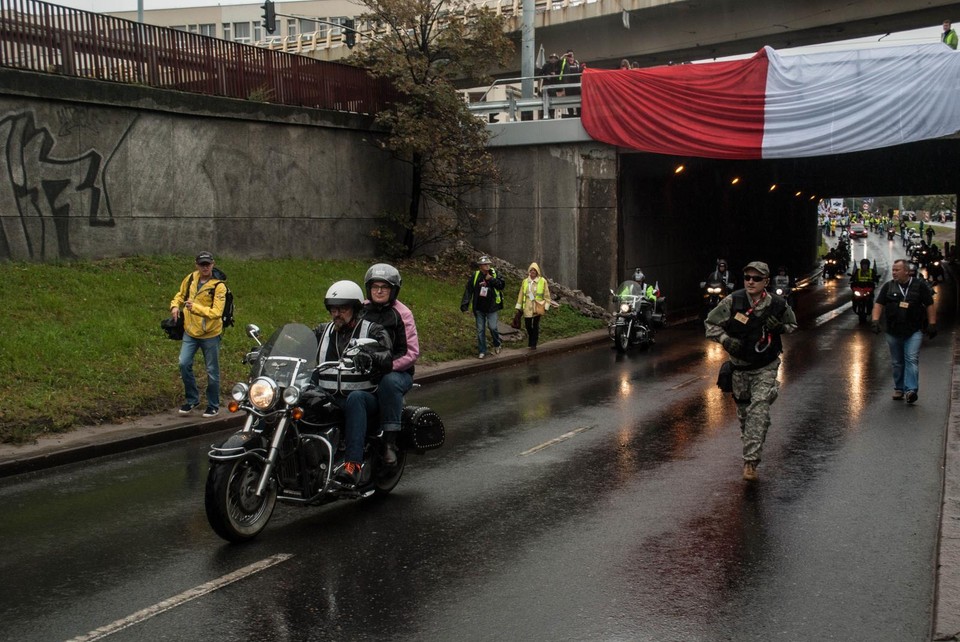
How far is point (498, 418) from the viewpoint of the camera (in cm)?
1251

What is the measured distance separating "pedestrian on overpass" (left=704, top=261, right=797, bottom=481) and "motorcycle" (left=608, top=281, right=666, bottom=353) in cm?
1140

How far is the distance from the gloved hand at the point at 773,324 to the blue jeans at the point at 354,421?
3784 millimetres

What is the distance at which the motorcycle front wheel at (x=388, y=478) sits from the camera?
8188mm

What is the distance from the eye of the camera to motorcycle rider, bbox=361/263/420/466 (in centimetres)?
780

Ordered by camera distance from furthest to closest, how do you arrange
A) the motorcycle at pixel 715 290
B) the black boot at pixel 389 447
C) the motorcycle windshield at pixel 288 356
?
the motorcycle at pixel 715 290 < the black boot at pixel 389 447 < the motorcycle windshield at pixel 288 356

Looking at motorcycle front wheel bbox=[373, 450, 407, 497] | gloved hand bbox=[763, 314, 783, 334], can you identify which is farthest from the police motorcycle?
motorcycle front wheel bbox=[373, 450, 407, 497]

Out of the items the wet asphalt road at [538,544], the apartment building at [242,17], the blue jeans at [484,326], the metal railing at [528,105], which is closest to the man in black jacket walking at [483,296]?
the blue jeans at [484,326]

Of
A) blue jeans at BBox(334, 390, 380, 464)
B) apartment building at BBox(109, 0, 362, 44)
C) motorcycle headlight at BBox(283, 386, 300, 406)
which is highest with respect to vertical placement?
apartment building at BBox(109, 0, 362, 44)

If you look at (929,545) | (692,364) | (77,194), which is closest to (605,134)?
(692,364)

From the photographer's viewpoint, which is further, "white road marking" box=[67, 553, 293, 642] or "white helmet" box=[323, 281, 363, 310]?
"white helmet" box=[323, 281, 363, 310]

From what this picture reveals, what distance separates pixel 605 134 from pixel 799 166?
14174 mm

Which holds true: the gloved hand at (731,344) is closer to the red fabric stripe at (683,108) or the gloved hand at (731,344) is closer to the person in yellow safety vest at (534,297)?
the person in yellow safety vest at (534,297)

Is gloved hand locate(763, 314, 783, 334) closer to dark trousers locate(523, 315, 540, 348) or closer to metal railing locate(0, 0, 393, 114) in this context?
dark trousers locate(523, 315, 540, 348)

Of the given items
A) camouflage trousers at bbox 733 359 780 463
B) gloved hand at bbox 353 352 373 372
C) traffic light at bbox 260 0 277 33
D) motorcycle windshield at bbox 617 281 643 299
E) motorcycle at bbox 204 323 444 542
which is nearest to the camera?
motorcycle at bbox 204 323 444 542
